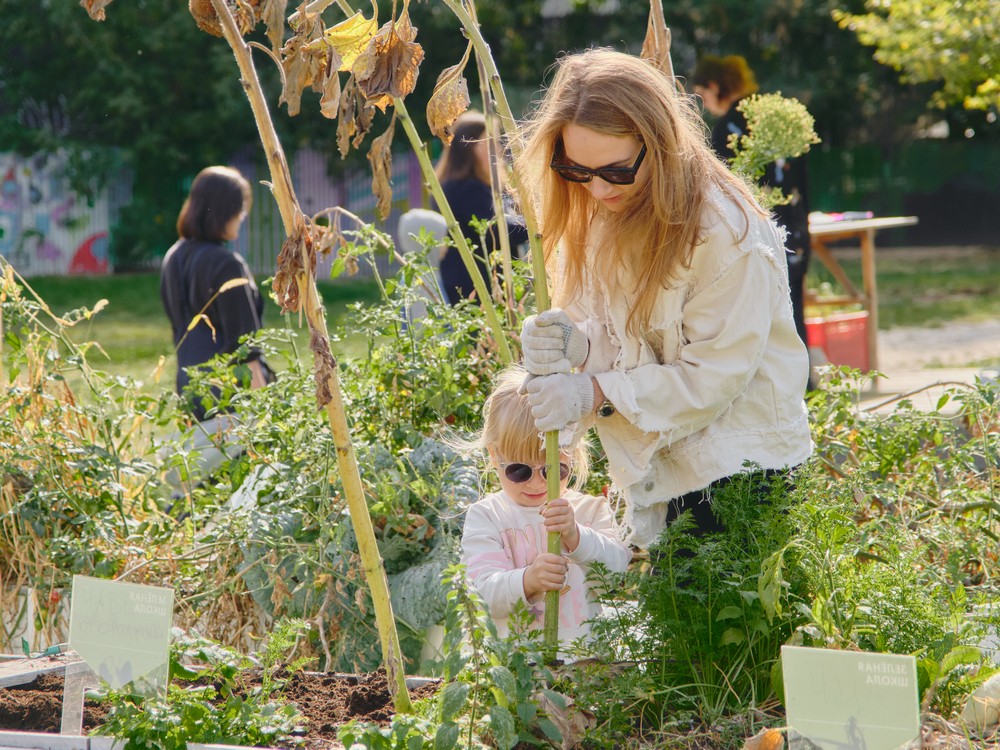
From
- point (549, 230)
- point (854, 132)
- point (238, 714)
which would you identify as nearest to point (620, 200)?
point (549, 230)

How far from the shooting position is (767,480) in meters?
1.84

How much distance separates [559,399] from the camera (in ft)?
5.69

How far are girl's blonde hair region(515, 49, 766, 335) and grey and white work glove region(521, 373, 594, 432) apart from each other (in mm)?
158

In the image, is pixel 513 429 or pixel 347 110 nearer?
pixel 347 110

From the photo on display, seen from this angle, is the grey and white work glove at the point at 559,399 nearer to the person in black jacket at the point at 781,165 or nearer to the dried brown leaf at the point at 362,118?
the dried brown leaf at the point at 362,118

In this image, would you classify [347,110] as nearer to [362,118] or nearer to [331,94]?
[331,94]

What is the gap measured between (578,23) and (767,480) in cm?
→ 1773

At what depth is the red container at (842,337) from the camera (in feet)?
21.2

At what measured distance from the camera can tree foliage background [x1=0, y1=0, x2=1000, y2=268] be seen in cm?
1686

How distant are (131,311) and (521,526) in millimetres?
11672

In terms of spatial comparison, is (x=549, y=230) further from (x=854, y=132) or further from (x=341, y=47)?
(x=854, y=132)

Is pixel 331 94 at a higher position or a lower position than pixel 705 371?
Answer: higher

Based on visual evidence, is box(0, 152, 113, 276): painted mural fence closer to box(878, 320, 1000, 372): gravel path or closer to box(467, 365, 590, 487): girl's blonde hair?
box(878, 320, 1000, 372): gravel path

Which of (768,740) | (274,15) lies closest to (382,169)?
(274,15)
